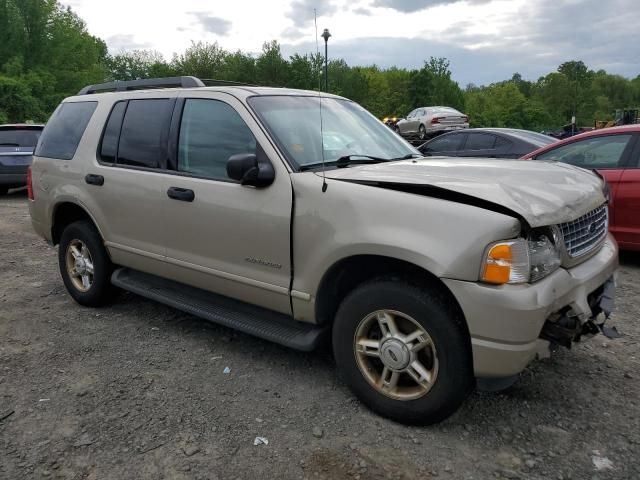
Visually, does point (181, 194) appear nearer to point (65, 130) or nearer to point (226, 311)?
point (226, 311)

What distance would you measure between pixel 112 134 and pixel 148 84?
0.51m

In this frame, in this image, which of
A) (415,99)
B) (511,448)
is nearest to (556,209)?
(511,448)

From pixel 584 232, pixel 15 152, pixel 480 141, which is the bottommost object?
pixel 15 152

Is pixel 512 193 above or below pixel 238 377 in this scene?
above

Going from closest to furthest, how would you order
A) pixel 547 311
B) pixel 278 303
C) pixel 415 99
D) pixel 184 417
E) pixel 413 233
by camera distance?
pixel 547 311 < pixel 413 233 < pixel 184 417 < pixel 278 303 < pixel 415 99

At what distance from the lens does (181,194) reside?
3.80 metres

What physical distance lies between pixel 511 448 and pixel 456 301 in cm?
82

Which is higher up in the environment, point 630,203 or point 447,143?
point 447,143

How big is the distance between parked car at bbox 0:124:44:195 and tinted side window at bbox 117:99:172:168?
8508 mm

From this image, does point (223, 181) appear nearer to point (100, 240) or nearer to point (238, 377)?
point (238, 377)

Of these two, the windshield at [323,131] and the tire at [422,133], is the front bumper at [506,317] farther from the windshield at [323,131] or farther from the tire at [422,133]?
the tire at [422,133]

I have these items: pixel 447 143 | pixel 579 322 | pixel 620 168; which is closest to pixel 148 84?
pixel 579 322

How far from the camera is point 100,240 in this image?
4.66 m

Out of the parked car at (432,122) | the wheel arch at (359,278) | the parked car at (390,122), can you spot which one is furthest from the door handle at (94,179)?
the parked car at (432,122)
